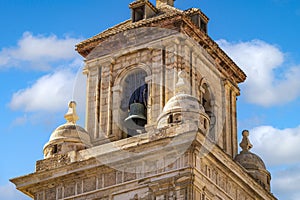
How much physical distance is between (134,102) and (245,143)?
4.02m

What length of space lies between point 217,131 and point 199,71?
2030 mm

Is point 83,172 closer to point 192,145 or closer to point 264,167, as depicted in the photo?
point 192,145

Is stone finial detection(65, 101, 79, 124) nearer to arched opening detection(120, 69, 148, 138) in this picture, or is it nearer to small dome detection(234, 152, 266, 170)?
arched opening detection(120, 69, 148, 138)

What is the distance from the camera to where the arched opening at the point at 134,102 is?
37594 mm

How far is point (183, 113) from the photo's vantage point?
35438mm

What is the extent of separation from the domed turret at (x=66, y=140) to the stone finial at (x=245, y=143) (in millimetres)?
5263

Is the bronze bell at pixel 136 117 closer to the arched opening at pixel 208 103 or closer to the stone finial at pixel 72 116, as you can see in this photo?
the stone finial at pixel 72 116

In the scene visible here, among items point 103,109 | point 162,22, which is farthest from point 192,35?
point 103,109

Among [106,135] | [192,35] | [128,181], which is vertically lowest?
[128,181]

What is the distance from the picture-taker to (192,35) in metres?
38.7

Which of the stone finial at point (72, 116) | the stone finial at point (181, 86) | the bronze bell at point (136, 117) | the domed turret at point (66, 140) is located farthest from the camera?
the stone finial at point (72, 116)

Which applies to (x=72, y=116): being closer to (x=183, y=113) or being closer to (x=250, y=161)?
(x=183, y=113)

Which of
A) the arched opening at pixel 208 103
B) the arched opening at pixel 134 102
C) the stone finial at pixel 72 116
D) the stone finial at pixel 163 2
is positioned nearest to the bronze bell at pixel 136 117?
the arched opening at pixel 134 102

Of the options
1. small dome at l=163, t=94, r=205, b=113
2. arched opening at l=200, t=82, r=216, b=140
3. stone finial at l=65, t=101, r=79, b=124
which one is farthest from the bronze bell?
arched opening at l=200, t=82, r=216, b=140
